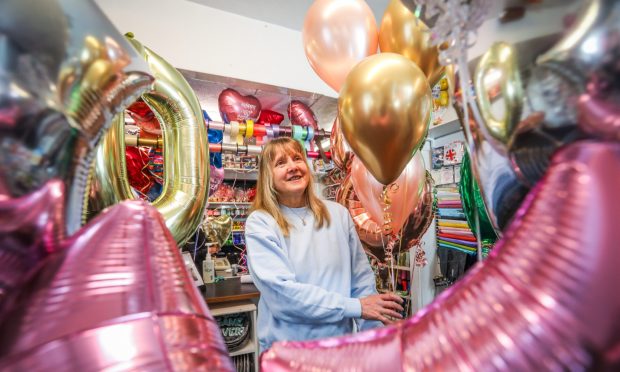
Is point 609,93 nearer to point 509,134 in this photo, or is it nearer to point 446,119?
point 509,134

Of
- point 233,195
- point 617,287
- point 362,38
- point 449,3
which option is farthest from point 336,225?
point 233,195

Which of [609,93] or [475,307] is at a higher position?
[609,93]

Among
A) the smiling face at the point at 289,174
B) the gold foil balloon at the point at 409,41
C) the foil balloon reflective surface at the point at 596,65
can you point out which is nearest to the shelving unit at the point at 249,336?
the smiling face at the point at 289,174

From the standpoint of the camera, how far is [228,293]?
6.19 ft

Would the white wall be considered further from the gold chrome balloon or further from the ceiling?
the gold chrome balloon

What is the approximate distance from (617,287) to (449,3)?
0.27 m

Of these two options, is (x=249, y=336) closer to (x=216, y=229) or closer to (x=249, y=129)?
(x=216, y=229)

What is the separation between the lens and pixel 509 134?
0.84 ft

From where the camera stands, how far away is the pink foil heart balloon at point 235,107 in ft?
6.43

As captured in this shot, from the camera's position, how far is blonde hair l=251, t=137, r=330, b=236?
3.93 feet

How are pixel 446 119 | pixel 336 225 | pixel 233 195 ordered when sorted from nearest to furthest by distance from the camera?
pixel 336 225 → pixel 446 119 → pixel 233 195

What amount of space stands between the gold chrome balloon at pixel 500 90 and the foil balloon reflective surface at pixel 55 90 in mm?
323

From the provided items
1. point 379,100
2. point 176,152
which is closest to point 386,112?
point 379,100

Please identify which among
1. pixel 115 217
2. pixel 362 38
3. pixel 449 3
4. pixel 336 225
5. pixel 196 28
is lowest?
pixel 336 225
